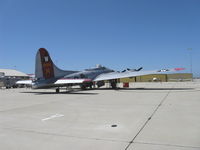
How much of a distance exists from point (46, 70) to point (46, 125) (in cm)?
1916

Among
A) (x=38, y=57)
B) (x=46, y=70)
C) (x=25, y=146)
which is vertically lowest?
(x=25, y=146)

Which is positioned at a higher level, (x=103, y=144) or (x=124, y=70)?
(x=124, y=70)

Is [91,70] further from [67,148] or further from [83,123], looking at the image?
[67,148]

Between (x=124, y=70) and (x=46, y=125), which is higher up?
(x=124, y=70)

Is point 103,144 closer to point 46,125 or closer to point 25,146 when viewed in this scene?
point 25,146

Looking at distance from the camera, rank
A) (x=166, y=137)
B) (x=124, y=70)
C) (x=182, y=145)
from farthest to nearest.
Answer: (x=124, y=70), (x=166, y=137), (x=182, y=145)

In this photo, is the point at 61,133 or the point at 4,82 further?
the point at 4,82

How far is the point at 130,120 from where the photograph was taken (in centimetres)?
864

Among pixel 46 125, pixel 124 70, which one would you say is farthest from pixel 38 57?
pixel 46 125

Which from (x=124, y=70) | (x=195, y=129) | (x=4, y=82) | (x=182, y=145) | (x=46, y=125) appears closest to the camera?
(x=182, y=145)

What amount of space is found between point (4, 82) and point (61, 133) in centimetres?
5068

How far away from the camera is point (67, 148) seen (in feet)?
17.9

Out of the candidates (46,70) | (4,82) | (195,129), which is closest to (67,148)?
(195,129)

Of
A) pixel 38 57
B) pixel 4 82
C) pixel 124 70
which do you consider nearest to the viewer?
pixel 38 57
